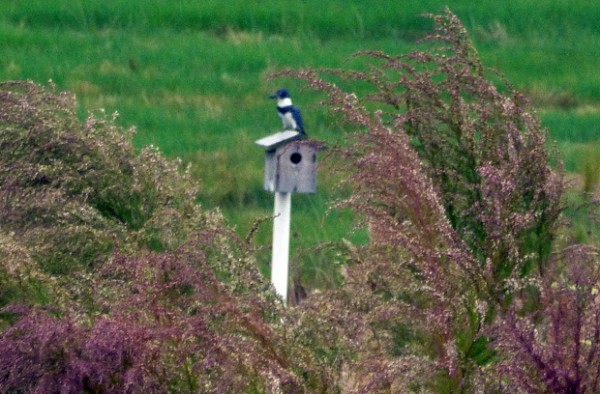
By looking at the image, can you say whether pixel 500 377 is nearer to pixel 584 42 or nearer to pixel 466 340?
pixel 466 340

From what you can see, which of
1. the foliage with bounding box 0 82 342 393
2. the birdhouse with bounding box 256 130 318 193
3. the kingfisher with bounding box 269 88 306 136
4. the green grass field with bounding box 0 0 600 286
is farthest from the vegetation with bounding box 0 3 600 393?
the green grass field with bounding box 0 0 600 286

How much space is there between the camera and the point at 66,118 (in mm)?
6539

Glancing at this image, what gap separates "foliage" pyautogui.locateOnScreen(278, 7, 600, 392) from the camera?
4.40 meters

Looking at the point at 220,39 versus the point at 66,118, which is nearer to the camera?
the point at 66,118

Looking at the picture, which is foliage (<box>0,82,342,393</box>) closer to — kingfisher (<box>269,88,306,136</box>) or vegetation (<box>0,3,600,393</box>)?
vegetation (<box>0,3,600,393</box>)

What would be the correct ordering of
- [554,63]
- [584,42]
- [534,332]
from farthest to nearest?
[584,42] < [554,63] < [534,332]

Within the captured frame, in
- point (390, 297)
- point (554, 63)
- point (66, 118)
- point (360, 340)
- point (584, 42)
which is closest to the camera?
point (360, 340)

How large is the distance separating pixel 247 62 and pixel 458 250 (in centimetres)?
803

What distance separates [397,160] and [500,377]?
36.4 inches

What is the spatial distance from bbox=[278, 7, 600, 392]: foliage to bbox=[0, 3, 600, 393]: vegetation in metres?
0.01

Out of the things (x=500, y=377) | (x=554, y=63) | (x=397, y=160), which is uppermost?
(x=554, y=63)

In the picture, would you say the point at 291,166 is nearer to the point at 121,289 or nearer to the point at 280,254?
the point at 280,254

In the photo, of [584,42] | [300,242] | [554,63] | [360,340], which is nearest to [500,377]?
[360,340]

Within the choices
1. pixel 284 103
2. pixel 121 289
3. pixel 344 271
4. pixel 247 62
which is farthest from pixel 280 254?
pixel 247 62
